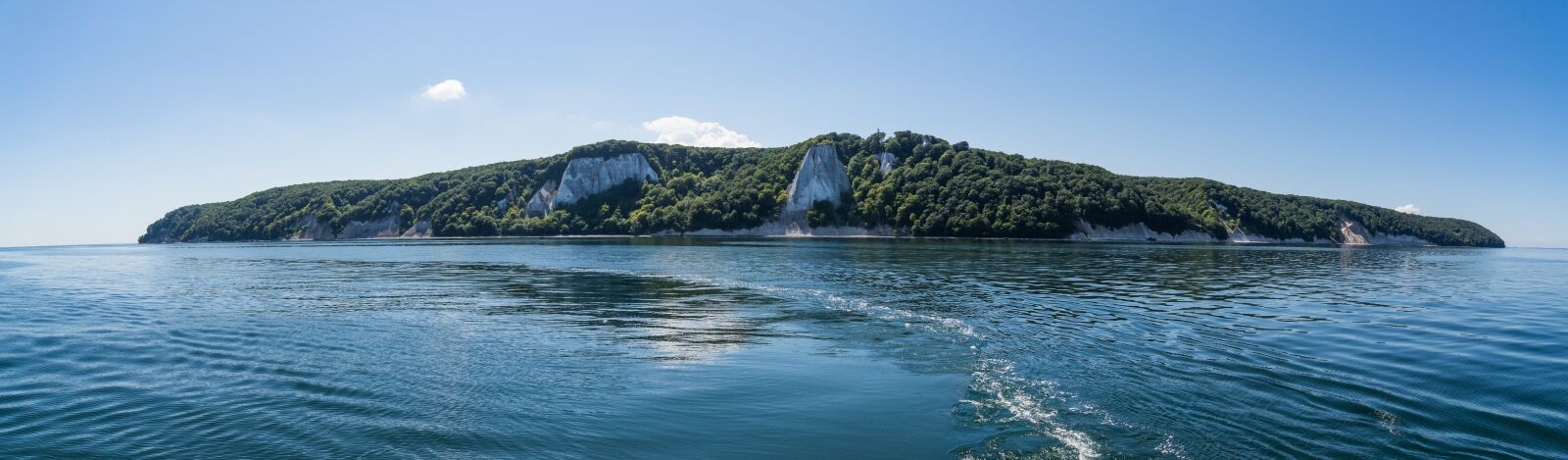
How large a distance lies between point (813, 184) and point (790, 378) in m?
171

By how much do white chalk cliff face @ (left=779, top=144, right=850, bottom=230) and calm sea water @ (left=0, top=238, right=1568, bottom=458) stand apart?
15529 cm

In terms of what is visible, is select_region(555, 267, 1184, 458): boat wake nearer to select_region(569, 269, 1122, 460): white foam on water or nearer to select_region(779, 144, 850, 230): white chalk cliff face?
select_region(569, 269, 1122, 460): white foam on water

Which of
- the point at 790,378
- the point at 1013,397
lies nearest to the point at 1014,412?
the point at 1013,397

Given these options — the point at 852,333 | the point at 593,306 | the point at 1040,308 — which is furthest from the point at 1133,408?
the point at 593,306

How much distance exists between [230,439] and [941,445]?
401 inches

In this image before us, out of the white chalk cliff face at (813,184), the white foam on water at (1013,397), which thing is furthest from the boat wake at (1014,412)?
the white chalk cliff face at (813,184)

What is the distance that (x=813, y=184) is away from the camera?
18400 centimetres

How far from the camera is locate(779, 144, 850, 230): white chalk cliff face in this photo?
18362 centimetres

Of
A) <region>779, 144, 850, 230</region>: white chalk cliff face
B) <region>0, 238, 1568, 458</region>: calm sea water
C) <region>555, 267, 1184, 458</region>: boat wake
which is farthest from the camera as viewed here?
<region>779, 144, 850, 230</region>: white chalk cliff face

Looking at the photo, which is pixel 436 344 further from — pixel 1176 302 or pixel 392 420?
pixel 1176 302

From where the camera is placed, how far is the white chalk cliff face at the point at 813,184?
184m

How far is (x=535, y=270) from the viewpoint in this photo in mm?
49125

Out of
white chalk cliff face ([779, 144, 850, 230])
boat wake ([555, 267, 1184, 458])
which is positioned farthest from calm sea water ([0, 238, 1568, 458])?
white chalk cliff face ([779, 144, 850, 230])

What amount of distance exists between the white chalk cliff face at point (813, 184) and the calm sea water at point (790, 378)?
15529 cm
